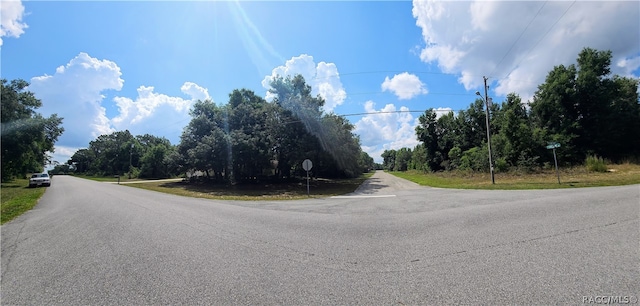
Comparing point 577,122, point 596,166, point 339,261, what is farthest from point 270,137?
point 577,122

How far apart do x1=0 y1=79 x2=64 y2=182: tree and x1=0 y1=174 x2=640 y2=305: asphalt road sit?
28193 mm

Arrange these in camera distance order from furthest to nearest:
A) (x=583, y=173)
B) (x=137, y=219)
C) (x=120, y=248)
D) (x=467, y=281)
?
(x=583, y=173), (x=137, y=219), (x=120, y=248), (x=467, y=281)

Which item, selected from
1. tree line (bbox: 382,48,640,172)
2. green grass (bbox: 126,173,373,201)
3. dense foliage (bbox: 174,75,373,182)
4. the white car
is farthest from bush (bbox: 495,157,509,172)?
the white car

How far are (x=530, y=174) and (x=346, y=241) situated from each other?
24.4 m

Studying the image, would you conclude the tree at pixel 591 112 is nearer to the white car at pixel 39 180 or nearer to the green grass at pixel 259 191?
the green grass at pixel 259 191

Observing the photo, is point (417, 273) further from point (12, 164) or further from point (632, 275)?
point (12, 164)

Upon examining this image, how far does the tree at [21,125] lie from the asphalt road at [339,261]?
1110 inches

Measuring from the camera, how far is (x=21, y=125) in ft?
81.3

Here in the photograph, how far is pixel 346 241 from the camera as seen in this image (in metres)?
4.96

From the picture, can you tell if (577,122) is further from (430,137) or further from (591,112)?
(430,137)

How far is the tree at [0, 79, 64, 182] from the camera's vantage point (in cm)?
2402

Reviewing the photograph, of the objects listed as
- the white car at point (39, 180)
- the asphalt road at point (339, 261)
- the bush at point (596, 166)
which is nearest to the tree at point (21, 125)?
the white car at point (39, 180)

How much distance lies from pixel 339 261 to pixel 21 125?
36.7m

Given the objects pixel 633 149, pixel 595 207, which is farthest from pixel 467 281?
pixel 633 149
